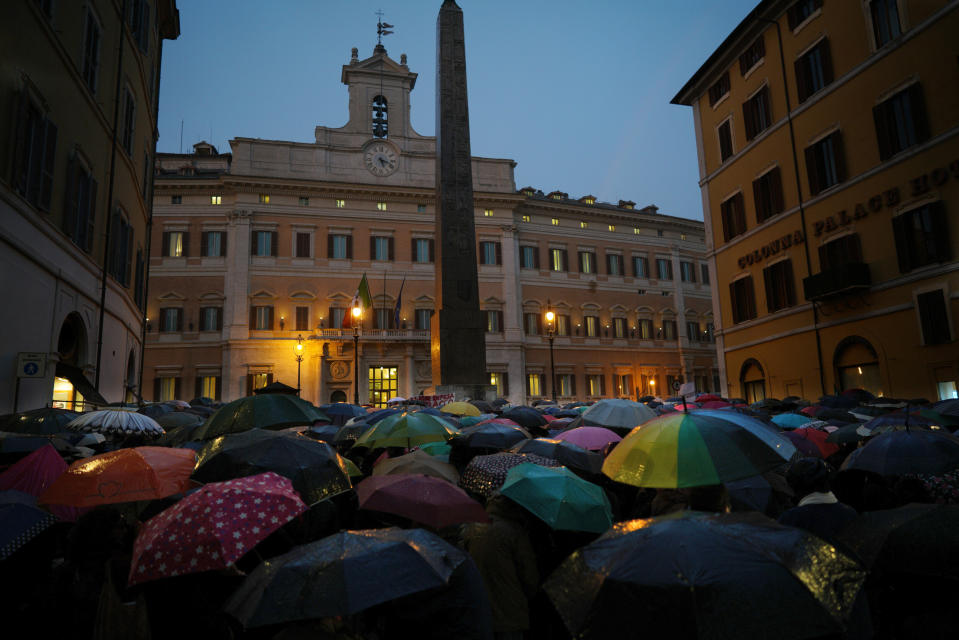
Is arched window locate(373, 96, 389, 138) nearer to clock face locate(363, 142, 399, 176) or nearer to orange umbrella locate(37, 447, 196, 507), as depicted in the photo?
clock face locate(363, 142, 399, 176)

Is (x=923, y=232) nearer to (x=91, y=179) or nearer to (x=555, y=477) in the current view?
(x=555, y=477)

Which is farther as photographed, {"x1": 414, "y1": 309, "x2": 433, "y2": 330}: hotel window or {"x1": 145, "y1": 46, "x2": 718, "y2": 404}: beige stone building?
{"x1": 414, "y1": 309, "x2": 433, "y2": 330}: hotel window

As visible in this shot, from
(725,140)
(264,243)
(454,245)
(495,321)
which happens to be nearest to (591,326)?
(495,321)

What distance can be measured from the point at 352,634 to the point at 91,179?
519 inches

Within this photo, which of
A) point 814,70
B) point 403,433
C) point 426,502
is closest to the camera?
point 426,502

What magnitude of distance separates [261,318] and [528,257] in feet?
52.4

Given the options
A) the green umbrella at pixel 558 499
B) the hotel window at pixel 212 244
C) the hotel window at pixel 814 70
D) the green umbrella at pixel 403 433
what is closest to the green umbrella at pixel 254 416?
the green umbrella at pixel 403 433

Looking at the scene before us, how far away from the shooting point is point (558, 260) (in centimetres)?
3944

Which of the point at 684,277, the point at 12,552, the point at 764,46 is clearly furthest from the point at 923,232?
the point at 684,277

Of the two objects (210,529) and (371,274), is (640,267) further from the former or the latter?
(210,529)

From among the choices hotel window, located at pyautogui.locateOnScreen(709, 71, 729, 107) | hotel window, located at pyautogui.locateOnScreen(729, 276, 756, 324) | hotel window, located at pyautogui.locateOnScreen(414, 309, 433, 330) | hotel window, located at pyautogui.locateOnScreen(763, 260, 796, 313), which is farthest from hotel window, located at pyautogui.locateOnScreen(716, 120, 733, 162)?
hotel window, located at pyautogui.locateOnScreen(414, 309, 433, 330)

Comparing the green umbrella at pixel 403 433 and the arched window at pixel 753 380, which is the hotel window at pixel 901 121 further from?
the green umbrella at pixel 403 433

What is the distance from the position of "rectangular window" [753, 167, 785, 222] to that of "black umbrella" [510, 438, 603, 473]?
17.3 meters

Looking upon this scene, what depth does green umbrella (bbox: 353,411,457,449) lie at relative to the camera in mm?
A: 6570
